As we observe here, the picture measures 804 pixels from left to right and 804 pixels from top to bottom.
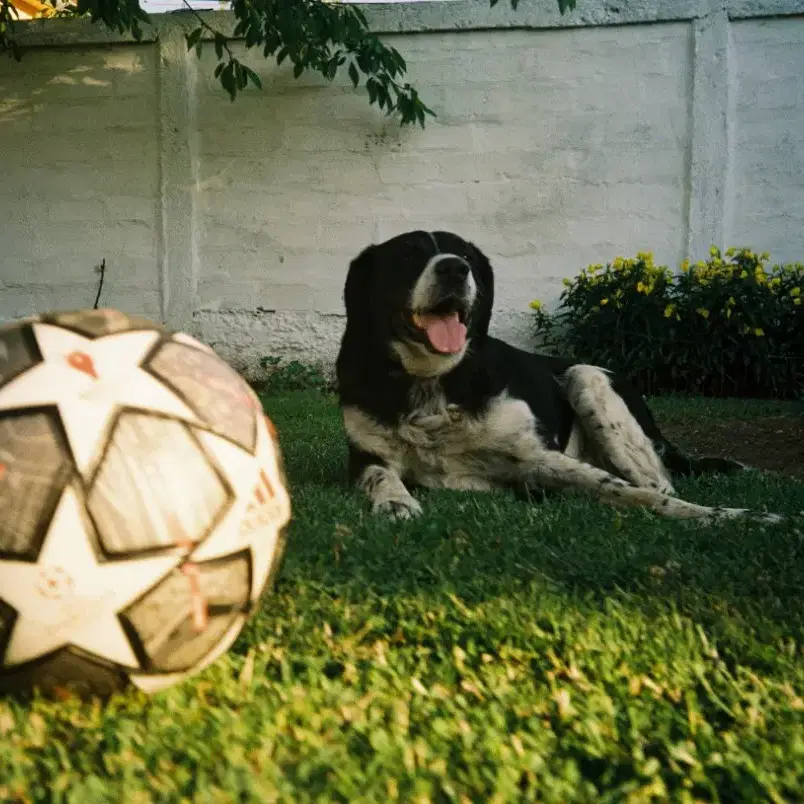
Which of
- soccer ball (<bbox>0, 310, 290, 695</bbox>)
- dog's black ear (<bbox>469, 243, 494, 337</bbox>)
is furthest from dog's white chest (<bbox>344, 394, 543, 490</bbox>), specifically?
soccer ball (<bbox>0, 310, 290, 695</bbox>)

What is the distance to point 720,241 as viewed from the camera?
8.10 metres

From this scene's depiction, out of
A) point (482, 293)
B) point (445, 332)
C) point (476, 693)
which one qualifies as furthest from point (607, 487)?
point (476, 693)

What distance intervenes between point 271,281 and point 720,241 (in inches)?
164

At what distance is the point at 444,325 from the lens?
3801mm

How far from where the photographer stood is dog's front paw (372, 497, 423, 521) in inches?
121

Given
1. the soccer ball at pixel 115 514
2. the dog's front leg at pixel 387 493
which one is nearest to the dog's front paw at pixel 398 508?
the dog's front leg at pixel 387 493

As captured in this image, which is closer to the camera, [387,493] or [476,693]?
[476,693]

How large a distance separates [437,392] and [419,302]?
39 centimetres

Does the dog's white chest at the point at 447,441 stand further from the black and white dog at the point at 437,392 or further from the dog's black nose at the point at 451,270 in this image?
the dog's black nose at the point at 451,270

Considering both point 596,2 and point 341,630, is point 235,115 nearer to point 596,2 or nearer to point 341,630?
point 596,2

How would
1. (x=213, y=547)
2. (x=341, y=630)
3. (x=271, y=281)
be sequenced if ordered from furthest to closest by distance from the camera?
(x=271, y=281), (x=341, y=630), (x=213, y=547)

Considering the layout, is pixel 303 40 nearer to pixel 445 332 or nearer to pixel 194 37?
pixel 194 37

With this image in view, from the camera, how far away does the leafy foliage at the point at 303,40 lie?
22.0 ft

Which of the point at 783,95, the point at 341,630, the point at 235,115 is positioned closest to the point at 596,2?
the point at 783,95
